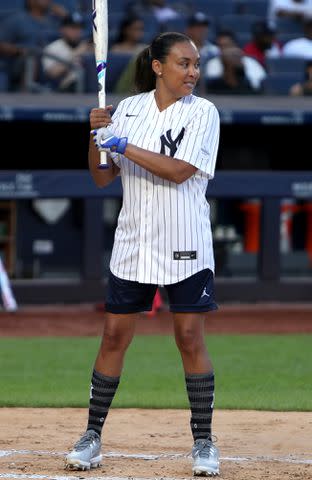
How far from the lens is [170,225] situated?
15.2ft

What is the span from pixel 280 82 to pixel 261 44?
1.84 feet

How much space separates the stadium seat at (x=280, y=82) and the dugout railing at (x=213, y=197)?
0.88 meters

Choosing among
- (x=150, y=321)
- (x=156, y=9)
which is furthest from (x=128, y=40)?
(x=150, y=321)

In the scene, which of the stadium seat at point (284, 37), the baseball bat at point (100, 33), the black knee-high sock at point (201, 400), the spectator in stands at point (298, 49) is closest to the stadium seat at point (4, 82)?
the spectator in stands at point (298, 49)

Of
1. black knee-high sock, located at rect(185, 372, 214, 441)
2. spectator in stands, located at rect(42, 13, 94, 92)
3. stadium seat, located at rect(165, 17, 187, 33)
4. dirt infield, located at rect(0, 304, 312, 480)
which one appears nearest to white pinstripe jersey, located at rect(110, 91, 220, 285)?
black knee-high sock, located at rect(185, 372, 214, 441)

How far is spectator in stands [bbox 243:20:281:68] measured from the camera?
12.5 metres

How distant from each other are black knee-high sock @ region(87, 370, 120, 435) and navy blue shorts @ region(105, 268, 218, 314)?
0.98ft

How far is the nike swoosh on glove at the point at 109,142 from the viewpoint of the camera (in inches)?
177

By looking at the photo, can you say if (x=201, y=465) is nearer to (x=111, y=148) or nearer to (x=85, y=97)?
(x=111, y=148)

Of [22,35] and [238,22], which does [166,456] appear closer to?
[22,35]

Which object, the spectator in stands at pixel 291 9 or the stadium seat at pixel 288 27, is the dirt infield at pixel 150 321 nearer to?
the stadium seat at pixel 288 27

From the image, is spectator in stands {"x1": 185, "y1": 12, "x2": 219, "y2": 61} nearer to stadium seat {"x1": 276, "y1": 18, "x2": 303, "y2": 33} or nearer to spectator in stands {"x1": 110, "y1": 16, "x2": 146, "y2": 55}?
spectator in stands {"x1": 110, "y1": 16, "x2": 146, "y2": 55}

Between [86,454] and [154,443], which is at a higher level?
[86,454]

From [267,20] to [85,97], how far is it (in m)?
3.19
